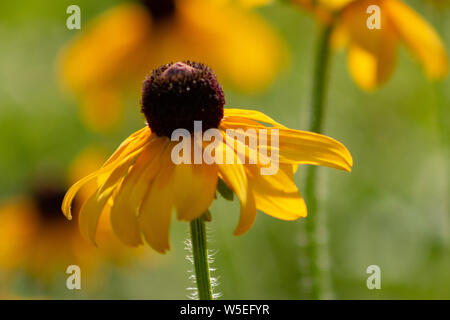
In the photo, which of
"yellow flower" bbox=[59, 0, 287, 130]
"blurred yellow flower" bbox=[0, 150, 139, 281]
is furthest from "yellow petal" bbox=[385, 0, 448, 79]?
"blurred yellow flower" bbox=[0, 150, 139, 281]

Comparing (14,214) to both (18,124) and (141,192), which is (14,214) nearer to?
(18,124)

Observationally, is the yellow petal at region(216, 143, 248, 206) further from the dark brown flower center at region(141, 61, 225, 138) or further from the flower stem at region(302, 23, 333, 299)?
the flower stem at region(302, 23, 333, 299)

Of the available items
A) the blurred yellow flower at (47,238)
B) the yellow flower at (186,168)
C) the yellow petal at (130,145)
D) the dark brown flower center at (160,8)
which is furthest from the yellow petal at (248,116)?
the dark brown flower center at (160,8)

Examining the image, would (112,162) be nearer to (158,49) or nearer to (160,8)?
(158,49)

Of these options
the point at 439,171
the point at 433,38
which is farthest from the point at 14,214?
the point at 433,38

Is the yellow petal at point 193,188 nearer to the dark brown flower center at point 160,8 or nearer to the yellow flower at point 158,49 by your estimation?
the yellow flower at point 158,49

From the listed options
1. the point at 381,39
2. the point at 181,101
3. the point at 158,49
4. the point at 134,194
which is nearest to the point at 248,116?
the point at 181,101

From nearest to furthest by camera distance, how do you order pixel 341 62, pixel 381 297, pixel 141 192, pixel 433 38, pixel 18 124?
pixel 141 192 → pixel 433 38 → pixel 381 297 → pixel 18 124 → pixel 341 62
